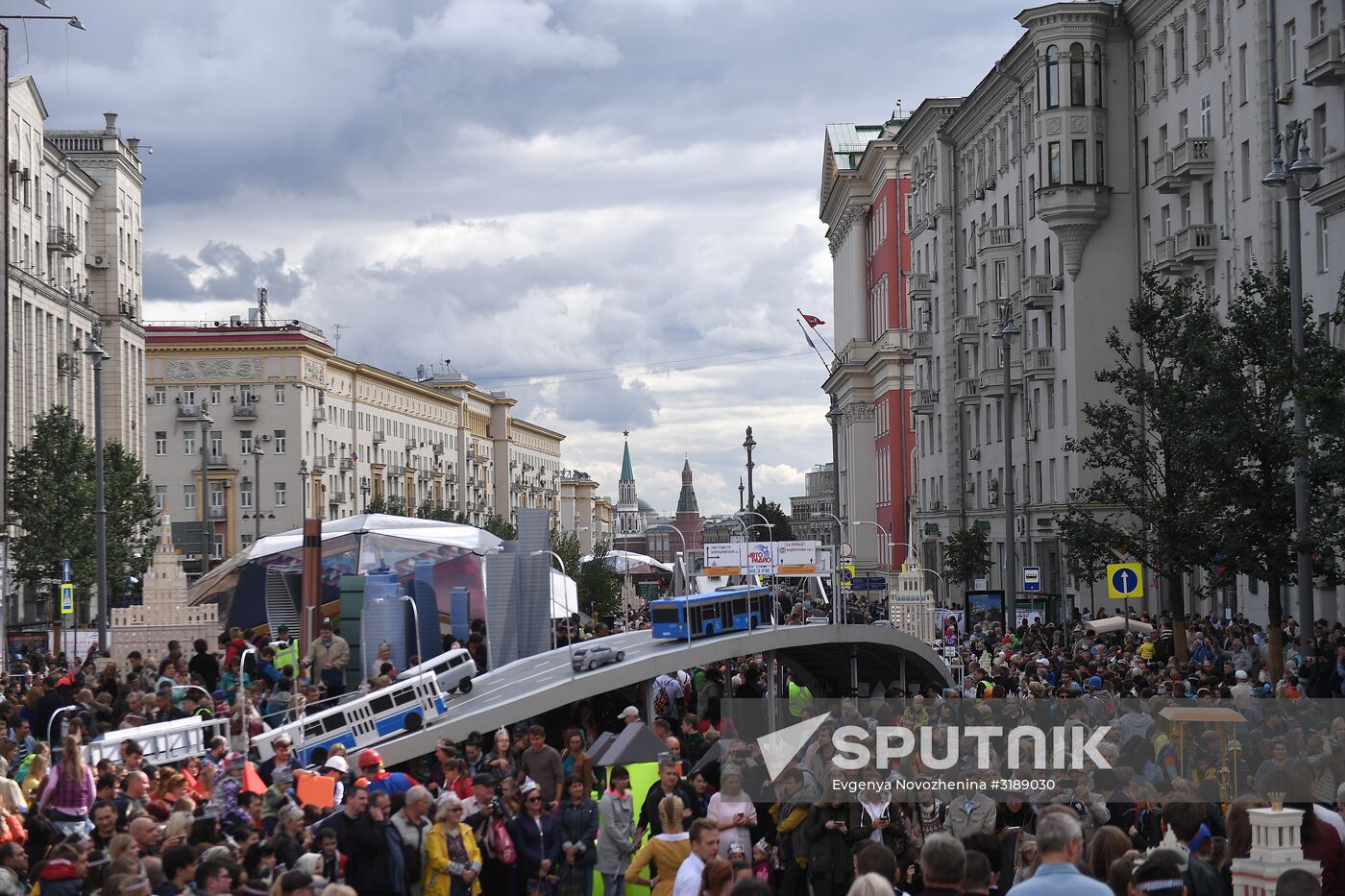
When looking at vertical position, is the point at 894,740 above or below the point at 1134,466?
below

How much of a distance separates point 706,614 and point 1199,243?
75.7 ft

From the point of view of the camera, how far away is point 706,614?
2995 cm

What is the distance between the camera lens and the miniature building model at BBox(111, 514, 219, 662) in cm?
3738

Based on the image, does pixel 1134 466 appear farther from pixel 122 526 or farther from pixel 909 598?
pixel 122 526

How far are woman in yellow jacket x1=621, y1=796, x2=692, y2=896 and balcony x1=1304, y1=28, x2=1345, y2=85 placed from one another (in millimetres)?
28471

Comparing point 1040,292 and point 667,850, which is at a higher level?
point 1040,292

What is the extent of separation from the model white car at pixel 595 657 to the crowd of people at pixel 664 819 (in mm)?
4463

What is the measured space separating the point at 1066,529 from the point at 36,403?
42701mm

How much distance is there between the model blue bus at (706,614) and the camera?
2906cm

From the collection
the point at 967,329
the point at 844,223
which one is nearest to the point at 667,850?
the point at 967,329

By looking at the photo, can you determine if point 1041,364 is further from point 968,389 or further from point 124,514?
point 124,514

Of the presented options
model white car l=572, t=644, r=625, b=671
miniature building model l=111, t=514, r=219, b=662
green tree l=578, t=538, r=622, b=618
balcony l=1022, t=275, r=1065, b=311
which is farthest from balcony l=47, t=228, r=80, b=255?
model white car l=572, t=644, r=625, b=671

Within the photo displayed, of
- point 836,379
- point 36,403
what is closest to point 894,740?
point 36,403

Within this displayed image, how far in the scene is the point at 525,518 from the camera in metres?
28.7
